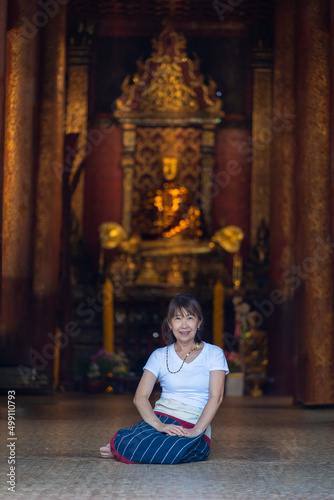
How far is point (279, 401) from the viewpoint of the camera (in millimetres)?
9172

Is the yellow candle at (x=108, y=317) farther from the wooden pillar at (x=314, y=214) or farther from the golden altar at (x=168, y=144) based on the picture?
the wooden pillar at (x=314, y=214)

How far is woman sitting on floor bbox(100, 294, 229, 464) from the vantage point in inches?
143

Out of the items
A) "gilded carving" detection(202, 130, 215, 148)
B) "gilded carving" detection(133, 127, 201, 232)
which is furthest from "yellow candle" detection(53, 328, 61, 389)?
"gilded carving" detection(202, 130, 215, 148)

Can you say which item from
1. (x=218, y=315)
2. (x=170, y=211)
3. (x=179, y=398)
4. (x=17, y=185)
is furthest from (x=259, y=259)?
(x=179, y=398)

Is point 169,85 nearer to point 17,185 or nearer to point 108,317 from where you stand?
point 108,317

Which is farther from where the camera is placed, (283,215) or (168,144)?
(168,144)

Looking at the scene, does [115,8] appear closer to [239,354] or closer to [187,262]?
[187,262]

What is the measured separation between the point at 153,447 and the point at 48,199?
6648 mm

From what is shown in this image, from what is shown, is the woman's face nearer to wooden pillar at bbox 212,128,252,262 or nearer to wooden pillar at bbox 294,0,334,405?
wooden pillar at bbox 294,0,334,405

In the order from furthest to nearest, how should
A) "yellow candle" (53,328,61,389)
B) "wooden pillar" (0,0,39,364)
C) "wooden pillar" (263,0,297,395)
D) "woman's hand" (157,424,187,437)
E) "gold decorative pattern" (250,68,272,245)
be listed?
"gold decorative pattern" (250,68,272,245) < "wooden pillar" (263,0,297,395) < "yellow candle" (53,328,61,389) < "wooden pillar" (0,0,39,364) < "woman's hand" (157,424,187,437)

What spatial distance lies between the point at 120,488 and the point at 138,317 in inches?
331

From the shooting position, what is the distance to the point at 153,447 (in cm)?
363

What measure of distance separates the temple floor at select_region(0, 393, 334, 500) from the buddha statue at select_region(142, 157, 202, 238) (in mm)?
5620

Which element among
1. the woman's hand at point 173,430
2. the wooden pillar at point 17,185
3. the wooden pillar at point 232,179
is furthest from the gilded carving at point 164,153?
the woman's hand at point 173,430
